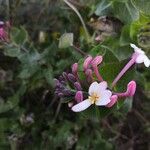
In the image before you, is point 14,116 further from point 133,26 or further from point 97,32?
point 133,26

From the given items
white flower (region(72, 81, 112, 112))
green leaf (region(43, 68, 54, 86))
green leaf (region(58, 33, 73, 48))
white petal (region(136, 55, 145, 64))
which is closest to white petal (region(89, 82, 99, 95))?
white flower (region(72, 81, 112, 112))

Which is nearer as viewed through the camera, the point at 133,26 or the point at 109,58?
the point at 109,58

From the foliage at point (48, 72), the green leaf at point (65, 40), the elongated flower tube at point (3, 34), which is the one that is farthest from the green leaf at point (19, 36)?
the green leaf at point (65, 40)

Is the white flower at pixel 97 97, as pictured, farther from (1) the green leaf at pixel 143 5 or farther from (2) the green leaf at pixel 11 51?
(2) the green leaf at pixel 11 51

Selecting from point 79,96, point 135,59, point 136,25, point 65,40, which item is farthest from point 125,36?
point 79,96

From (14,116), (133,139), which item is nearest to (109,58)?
(14,116)

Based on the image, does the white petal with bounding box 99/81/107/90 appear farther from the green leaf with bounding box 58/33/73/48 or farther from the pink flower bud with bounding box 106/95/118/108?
the green leaf with bounding box 58/33/73/48
